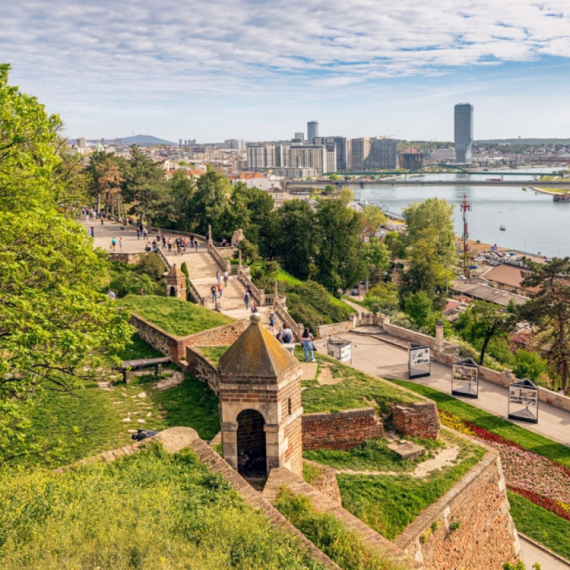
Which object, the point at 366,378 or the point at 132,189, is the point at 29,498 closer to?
the point at 366,378

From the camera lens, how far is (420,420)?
525 inches

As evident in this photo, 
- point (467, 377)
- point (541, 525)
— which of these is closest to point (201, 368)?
point (541, 525)

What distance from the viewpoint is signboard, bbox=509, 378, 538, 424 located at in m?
18.6

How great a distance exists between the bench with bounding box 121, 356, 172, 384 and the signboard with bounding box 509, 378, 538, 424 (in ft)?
35.0

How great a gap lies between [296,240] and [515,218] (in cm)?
9366

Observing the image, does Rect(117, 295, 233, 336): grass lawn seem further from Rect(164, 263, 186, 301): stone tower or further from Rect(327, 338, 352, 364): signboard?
Rect(164, 263, 186, 301): stone tower

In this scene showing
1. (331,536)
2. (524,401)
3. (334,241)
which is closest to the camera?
(331,536)

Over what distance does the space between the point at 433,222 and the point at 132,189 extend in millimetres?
31886

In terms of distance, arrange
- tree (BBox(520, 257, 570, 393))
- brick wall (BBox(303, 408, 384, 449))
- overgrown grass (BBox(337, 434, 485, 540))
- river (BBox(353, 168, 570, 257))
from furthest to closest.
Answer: river (BBox(353, 168, 570, 257))
tree (BBox(520, 257, 570, 393))
brick wall (BBox(303, 408, 384, 449))
overgrown grass (BBox(337, 434, 485, 540))

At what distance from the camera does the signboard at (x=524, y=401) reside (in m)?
18.6

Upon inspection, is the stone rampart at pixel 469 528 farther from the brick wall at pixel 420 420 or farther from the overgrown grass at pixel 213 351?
the overgrown grass at pixel 213 351

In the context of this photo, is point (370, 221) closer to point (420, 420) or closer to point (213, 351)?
point (213, 351)

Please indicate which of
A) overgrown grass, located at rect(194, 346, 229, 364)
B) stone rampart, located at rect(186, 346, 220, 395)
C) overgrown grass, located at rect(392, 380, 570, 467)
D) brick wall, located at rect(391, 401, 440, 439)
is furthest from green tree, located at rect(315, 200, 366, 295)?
brick wall, located at rect(391, 401, 440, 439)

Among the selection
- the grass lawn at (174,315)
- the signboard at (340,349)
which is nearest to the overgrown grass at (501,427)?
the signboard at (340,349)
